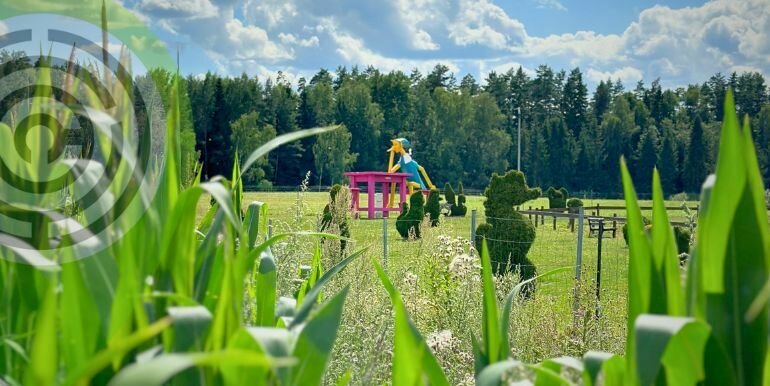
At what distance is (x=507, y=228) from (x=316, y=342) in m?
10.4

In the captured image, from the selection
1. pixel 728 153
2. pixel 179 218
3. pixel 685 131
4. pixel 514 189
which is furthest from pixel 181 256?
pixel 685 131

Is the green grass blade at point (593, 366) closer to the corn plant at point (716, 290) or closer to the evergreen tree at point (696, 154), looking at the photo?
the corn plant at point (716, 290)

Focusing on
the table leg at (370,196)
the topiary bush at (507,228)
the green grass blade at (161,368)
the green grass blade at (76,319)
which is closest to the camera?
the green grass blade at (161,368)

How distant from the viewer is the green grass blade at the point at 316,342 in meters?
0.88

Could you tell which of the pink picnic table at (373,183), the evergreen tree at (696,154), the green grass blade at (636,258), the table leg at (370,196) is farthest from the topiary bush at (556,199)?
the green grass blade at (636,258)

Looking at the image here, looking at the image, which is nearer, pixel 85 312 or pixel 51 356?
pixel 51 356

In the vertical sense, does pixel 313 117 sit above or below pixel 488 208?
above

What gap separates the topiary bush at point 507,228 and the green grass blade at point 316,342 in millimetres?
9330

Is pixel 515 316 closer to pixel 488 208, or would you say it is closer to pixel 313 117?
pixel 488 208

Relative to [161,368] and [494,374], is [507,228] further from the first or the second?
[161,368]

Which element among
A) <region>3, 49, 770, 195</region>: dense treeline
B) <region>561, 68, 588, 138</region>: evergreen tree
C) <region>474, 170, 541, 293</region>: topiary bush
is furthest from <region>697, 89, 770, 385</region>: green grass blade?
<region>561, 68, 588, 138</region>: evergreen tree

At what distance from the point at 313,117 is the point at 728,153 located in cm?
6513

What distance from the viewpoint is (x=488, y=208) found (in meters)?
11.8

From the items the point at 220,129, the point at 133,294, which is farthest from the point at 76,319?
the point at 220,129
